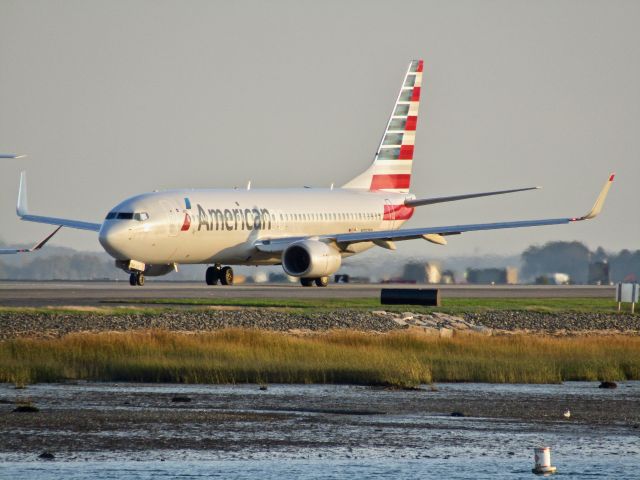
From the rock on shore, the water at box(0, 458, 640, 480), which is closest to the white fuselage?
the rock on shore

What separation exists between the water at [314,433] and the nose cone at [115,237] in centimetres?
2841

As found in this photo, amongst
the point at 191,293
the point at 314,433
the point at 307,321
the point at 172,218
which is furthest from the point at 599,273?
the point at 314,433

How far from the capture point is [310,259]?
60.8 m

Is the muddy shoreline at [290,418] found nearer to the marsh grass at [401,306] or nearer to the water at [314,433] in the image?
the water at [314,433]

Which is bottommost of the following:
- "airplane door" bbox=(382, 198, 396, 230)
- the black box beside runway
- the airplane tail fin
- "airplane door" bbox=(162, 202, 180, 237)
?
the black box beside runway

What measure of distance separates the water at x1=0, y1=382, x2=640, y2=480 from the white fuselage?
29423 mm

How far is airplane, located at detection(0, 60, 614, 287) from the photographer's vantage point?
5753 cm

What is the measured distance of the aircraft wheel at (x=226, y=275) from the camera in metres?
65.8

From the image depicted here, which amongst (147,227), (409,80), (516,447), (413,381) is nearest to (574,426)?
(516,447)

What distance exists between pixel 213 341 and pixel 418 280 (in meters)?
39.0

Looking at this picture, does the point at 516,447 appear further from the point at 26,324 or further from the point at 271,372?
the point at 26,324

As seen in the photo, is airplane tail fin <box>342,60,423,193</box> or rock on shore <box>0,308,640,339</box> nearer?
rock on shore <box>0,308,640,339</box>

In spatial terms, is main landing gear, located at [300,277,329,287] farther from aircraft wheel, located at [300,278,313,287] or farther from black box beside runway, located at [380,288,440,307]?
black box beside runway, located at [380,288,440,307]

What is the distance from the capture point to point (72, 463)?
18.1 meters
